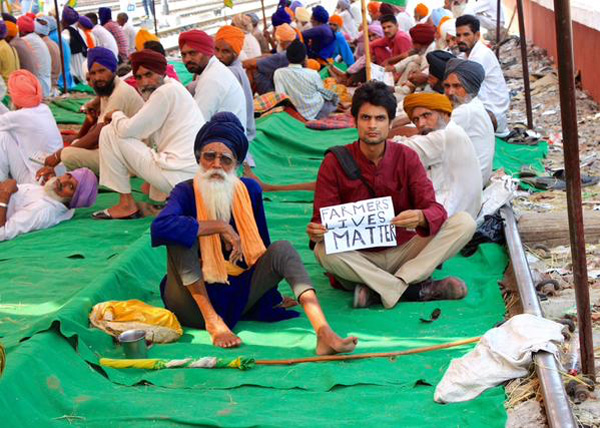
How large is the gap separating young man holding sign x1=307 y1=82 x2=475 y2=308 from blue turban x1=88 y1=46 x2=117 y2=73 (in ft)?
10.4

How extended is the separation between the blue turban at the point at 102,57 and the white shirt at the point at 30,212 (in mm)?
1170

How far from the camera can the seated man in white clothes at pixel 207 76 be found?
867 centimetres

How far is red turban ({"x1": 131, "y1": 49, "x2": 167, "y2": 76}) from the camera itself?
765cm

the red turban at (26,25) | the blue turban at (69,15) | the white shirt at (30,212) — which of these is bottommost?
the white shirt at (30,212)

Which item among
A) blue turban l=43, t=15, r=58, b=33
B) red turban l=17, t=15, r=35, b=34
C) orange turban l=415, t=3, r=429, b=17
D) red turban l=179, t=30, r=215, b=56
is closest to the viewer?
red turban l=179, t=30, r=215, b=56

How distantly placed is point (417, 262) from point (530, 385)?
163 centimetres

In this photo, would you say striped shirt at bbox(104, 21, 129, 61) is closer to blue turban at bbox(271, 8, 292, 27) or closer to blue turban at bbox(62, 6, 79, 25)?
blue turban at bbox(62, 6, 79, 25)

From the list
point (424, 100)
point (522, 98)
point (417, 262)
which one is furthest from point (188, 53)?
point (522, 98)

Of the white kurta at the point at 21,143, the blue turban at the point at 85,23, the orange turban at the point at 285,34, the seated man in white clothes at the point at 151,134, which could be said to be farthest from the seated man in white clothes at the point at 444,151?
the blue turban at the point at 85,23

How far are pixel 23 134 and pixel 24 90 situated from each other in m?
0.37

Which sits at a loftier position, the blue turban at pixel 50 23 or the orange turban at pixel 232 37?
the blue turban at pixel 50 23

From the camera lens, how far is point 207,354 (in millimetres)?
5031

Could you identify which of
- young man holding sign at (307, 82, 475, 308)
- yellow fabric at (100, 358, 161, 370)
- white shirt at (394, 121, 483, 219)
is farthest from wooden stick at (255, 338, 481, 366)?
white shirt at (394, 121, 483, 219)

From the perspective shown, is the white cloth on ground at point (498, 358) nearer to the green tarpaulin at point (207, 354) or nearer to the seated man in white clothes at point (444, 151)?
the green tarpaulin at point (207, 354)
